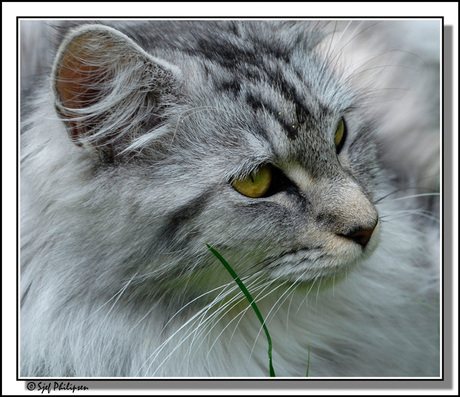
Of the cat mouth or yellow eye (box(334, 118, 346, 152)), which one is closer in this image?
the cat mouth

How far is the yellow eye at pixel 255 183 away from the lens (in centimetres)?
159

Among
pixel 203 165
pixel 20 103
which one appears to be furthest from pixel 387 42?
pixel 20 103

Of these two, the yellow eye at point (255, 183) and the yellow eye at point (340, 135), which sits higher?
the yellow eye at point (340, 135)

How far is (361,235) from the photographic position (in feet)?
5.34

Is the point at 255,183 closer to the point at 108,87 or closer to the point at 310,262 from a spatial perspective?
the point at 310,262

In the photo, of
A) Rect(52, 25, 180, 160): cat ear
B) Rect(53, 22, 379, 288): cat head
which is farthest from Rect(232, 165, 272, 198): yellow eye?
Rect(52, 25, 180, 160): cat ear

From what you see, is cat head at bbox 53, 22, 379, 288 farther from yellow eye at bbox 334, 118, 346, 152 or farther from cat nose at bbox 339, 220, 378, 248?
yellow eye at bbox 334, 118, 346, 152

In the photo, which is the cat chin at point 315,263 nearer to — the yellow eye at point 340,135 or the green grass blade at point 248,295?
the green grass blade at point 248,295

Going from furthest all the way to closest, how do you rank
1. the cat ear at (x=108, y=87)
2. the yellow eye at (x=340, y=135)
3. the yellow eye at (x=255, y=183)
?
the yellow eye at (x=340, y=135) < the yellow eye at (x=255, y=183) < the cat ear at (x=108, y=87)

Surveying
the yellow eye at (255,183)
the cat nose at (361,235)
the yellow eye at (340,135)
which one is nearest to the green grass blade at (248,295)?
the yellow eye at (255,183)

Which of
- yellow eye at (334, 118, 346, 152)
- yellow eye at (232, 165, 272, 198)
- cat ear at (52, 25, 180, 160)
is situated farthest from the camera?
yellow eye at (334, 118, 346, 152)

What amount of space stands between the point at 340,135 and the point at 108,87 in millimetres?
772

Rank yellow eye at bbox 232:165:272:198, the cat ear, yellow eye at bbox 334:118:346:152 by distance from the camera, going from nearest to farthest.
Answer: the cat ear → yellow eye at bbox 232:165:272:198 → yellow eye at bbox 334:118:346:152

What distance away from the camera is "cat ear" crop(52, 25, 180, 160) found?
1.48 metres
